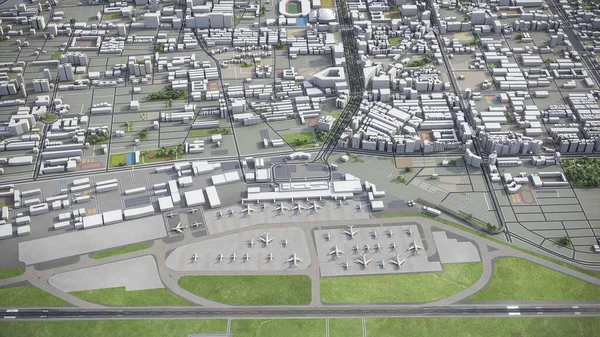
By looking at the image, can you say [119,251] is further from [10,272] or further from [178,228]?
[10,272]

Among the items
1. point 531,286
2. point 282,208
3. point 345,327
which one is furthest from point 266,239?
point 531,286

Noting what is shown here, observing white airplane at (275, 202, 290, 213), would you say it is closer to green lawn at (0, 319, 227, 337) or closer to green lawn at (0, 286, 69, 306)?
green lawn at (0, 319, 227, 337)

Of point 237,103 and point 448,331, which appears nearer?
point 448,331

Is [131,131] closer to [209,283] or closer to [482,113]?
[209,283]

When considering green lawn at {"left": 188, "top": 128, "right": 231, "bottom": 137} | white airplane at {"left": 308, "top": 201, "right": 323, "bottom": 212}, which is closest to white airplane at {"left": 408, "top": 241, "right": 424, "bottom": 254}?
white airplane at {"left": 308, "top": 201, "right": 323, "bottom": 212}

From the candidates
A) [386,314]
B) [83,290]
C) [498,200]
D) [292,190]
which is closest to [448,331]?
[386,314]

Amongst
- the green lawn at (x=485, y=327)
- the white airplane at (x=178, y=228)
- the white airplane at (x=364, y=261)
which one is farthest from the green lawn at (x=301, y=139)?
the green lawn at (x=485, y=327)
